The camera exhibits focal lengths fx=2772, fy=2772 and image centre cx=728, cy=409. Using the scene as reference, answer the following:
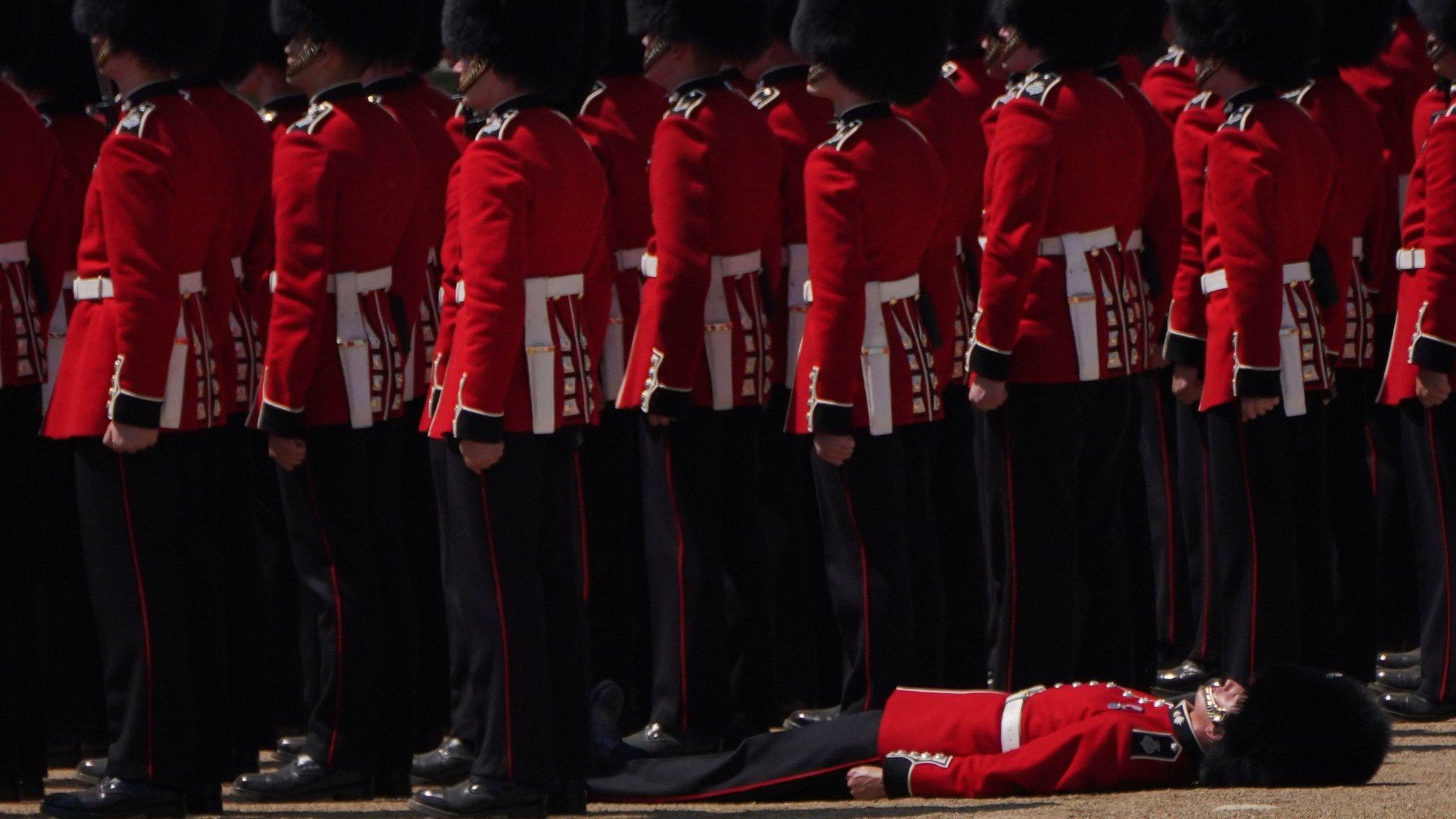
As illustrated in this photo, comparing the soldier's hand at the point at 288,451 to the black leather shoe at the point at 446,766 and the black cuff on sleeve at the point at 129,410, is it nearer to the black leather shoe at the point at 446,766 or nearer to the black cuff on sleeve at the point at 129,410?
the black cuff on sleeve at the point at 129,410

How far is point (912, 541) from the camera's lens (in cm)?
610

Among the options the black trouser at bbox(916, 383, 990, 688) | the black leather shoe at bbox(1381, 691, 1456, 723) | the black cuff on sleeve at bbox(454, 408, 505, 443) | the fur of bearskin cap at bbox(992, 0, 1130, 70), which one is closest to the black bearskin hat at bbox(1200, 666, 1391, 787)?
the black trouser at bbox(916, 383, 990, 688)

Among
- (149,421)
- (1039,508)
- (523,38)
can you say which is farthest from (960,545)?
(149,421)

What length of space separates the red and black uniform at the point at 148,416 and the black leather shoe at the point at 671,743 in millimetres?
1136

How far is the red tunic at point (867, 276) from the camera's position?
5859 millimetres

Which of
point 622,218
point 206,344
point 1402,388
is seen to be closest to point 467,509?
point 206,344

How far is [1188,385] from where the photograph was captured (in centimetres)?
666

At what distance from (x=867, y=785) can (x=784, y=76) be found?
1995 millimetres

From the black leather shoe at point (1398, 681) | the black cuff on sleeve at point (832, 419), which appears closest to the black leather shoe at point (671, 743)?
the black cuff on sleeve at point (832, 419)

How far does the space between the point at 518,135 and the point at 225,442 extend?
3.42ft

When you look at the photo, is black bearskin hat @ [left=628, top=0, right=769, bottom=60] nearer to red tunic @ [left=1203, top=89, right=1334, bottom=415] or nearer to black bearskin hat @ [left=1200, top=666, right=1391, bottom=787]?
red tunic @ [left=1203, top=89, right=1334, bottom=415]

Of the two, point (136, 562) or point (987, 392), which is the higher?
point (987, 392)

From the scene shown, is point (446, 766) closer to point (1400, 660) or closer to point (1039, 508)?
point (1039, 508)

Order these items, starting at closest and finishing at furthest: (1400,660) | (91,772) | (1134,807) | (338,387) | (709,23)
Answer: (1134,807), (338,387), (91,772), (709,23), (1400,660)
